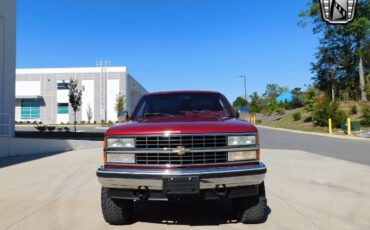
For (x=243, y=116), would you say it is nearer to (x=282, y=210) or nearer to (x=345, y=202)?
(x=282, y=210)

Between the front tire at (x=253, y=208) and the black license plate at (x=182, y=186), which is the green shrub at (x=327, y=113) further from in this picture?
the black license plate at (x=182, y=186)

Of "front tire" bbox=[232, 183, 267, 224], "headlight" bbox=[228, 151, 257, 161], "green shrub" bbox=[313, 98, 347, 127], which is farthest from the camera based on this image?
"green shrub" bbox=[313, 98, 347, 127]

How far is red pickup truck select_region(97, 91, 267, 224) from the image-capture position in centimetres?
408

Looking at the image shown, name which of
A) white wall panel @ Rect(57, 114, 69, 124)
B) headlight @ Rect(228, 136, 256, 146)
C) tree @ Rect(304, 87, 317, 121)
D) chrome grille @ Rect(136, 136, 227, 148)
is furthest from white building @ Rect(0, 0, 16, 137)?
white wall panel @ Rect(57, 114, 69, 124)

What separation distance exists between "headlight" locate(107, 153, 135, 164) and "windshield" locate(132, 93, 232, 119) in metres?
1.14

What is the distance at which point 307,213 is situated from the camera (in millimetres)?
5293

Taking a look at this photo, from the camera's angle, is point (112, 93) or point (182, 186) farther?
point (112, 93)

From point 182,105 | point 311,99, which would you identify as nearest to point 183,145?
point 182,105

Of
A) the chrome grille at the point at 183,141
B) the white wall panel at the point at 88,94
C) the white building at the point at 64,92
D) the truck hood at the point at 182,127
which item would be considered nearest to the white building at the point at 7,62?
the truck hood at the point at 182,127

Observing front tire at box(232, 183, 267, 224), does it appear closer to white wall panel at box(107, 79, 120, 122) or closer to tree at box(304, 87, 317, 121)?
tree at box(304, 87, 317, 121)

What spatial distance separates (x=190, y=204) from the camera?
5918mm

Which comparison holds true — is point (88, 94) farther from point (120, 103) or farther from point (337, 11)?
point (337, 11)

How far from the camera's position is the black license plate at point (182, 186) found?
402 cm

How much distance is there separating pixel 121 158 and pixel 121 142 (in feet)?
0.65
